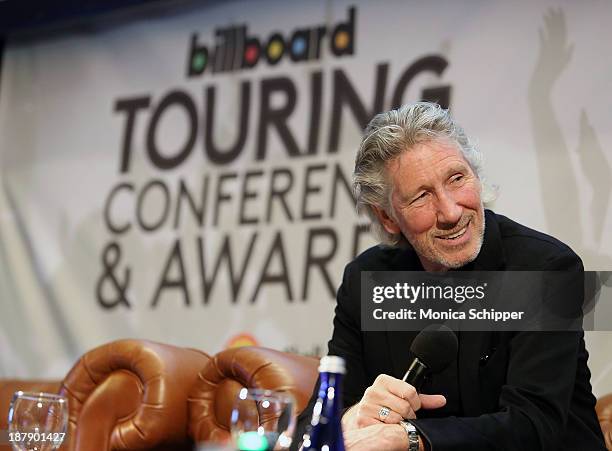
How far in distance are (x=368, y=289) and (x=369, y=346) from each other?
0.16 m

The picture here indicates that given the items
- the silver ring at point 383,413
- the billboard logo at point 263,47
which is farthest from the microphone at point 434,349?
the billboard logo at point 263,47

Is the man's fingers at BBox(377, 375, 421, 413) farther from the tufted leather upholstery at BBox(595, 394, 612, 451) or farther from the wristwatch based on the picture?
the tufted leather upholstery at BBox(595, 394, 612, 451)

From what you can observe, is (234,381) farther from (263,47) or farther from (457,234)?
(263,47)

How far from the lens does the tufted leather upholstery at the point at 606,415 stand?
8.73 ft

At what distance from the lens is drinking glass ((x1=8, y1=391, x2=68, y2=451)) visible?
1853mm

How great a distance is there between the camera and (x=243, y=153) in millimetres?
3969

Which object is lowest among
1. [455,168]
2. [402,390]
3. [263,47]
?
[402,390]

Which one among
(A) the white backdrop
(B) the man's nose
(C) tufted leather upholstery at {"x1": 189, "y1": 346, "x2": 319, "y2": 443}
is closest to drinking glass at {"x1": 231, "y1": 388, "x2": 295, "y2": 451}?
(B) the man's nose

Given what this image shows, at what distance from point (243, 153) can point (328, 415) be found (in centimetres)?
270

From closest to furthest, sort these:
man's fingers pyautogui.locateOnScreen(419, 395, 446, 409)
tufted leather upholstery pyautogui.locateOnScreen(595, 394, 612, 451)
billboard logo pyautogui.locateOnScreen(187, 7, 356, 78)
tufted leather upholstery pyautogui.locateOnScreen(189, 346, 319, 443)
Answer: man's fingers pyautogui.locateOnScreen(419, 395, 446, 409)
tufted leather upholstery pyautogui.locateOnScreen(595, 394, 612, 451)
tufted leather upholstery pyautogui.locateOnScreen(189, 346, 319, 443)
billboard logo pyautogui.locateOnScreen(187, 7, 356, 78)

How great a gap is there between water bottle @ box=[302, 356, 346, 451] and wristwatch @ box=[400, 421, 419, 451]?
488mm

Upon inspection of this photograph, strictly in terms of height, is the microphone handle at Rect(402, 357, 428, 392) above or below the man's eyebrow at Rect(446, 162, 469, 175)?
below

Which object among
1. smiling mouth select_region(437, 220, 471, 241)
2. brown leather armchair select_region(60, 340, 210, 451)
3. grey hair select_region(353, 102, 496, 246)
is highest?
grey hair select_region(353, 102, 496, 246)

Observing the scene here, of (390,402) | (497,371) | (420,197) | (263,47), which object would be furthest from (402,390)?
(263,47)
